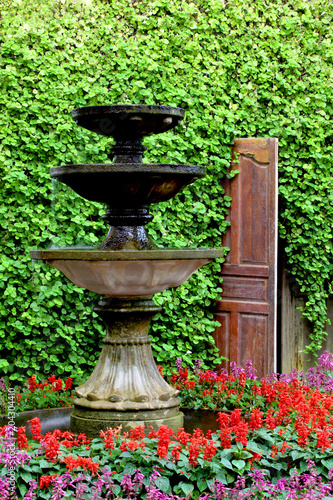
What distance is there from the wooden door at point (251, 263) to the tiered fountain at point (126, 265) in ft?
7.46

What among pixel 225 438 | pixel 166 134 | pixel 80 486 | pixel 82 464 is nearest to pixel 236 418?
pixel 225 438

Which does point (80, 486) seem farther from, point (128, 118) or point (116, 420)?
point (128, 118)

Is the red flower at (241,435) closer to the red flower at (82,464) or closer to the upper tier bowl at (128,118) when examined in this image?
the red flower at (82,464)

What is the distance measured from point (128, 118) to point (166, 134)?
2336 mm

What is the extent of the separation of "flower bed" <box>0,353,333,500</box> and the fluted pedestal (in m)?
0.16

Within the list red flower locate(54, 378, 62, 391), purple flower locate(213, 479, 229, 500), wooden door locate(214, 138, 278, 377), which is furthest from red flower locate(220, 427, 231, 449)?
wooden door locate(214, 138, 278, 377)

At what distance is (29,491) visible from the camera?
276 centimetres

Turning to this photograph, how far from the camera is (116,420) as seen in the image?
3643 mm

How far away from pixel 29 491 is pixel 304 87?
5.01 m

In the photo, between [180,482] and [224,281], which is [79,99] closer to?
[224,281]

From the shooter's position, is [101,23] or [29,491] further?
[101,23]

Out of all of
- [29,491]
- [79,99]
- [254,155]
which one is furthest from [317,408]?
[79,99]

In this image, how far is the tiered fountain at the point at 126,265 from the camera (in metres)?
3.55

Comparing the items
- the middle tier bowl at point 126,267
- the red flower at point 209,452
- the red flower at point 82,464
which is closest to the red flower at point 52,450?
the red flower at point 82,464
